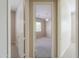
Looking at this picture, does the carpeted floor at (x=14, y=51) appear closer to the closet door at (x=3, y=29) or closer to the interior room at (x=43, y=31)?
the closet door at (x=3, y=29)

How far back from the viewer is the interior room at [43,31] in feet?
2.81

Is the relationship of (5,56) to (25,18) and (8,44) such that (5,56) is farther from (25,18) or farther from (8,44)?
(25,18)

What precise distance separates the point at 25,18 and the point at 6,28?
169 millimetres

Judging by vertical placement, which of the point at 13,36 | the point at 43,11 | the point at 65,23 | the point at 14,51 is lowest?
the point at 14,51

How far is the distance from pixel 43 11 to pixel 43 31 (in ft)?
0.55

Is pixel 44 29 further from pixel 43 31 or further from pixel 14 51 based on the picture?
pixel 14 51

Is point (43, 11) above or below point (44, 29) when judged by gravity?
above

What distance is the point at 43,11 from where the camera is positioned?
87 centimetres

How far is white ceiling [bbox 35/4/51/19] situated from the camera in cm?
86

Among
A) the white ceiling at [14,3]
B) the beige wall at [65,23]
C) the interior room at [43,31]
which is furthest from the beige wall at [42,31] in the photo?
the white ceiling at [14,3]

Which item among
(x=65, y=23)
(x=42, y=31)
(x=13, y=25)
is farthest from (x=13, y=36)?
(x=65, y=23)

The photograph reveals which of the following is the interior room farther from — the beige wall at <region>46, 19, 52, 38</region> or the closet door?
the closet door

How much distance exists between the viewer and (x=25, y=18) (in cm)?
85

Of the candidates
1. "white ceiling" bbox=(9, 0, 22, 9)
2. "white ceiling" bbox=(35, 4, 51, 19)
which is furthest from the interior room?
"white ceiling" bbox=(9, 0, 22, 9)
